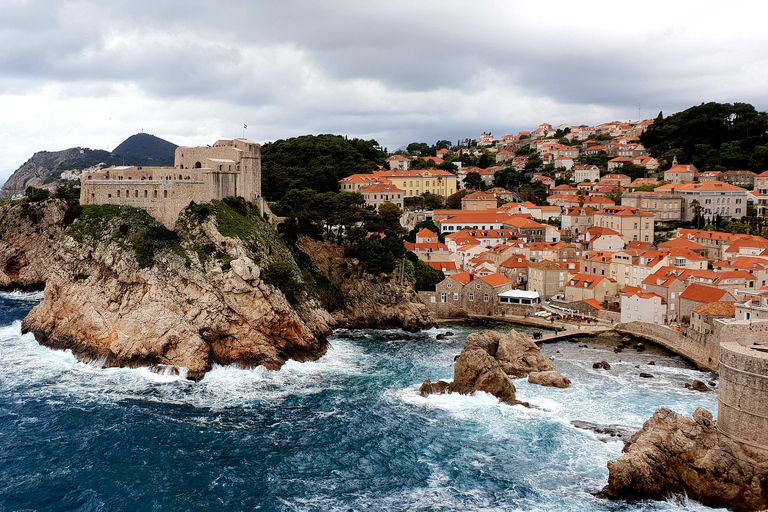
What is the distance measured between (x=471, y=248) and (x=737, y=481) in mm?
47342

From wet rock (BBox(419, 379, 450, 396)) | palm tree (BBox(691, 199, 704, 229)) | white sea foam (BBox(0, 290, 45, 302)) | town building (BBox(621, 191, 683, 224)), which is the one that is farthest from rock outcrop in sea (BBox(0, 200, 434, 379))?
palm tree (BBox(691, 199, 704, 229))

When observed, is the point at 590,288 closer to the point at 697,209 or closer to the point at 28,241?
the point at 697,209

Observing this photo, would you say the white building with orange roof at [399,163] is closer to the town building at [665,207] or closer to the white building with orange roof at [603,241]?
the town building at [665,207]

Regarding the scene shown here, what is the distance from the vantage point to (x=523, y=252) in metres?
64.6

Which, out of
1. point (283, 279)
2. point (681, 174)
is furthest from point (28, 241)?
point (681, 174)

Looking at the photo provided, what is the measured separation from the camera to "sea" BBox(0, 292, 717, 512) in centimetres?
2161

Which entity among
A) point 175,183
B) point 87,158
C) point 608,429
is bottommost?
point 608,429

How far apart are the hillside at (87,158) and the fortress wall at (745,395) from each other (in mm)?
144737

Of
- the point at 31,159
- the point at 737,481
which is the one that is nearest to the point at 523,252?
the point at 737,481

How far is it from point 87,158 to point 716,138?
155410mm

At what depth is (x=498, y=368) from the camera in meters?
31.8

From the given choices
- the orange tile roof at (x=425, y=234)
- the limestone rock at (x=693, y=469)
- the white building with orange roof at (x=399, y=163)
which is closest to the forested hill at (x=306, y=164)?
the white building with orange roof at (x=399, y=163)

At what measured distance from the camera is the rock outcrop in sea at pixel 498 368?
1223 inches

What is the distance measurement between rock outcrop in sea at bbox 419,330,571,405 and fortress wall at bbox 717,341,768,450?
10337mm
